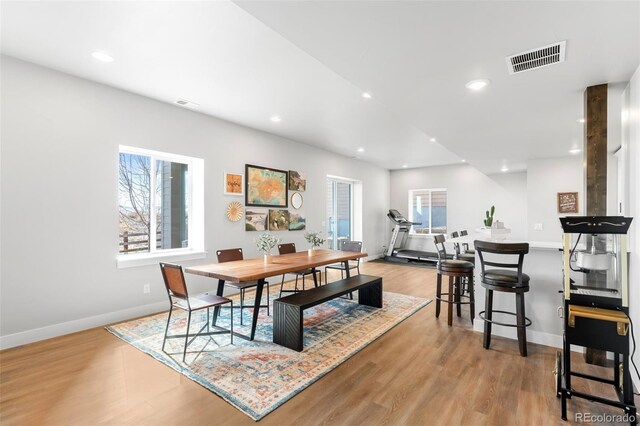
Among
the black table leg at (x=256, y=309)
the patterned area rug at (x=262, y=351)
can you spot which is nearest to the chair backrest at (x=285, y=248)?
the patterned area rug at (x=262, y=351)

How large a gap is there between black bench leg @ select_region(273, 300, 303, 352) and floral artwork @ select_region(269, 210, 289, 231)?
2646 mm

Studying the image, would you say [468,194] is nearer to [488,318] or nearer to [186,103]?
[488,318]

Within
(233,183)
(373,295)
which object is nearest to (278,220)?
(233,183)

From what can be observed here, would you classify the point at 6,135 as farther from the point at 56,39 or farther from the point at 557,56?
the point at 557,56

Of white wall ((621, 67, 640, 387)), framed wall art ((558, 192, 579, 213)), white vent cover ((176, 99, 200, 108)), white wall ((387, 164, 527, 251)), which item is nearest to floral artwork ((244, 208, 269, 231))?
white vent cover ((176, 99, 200, 108))

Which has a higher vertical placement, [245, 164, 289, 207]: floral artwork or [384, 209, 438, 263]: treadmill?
[245, 164, 289, 207]: floral artwork

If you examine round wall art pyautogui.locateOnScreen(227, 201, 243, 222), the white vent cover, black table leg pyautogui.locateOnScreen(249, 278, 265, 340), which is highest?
the white vent cover

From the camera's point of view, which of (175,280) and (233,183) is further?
(233,183)

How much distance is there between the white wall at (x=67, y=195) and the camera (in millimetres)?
2996

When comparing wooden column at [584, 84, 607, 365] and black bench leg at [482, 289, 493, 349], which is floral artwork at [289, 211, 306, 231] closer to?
black bench leg at [482, 289, 493, 349]

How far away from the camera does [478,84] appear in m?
2.65

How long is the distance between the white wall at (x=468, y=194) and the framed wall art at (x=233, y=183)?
18.4 ft

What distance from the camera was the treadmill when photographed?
8.39 metres

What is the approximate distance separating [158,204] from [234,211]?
3.67ft
